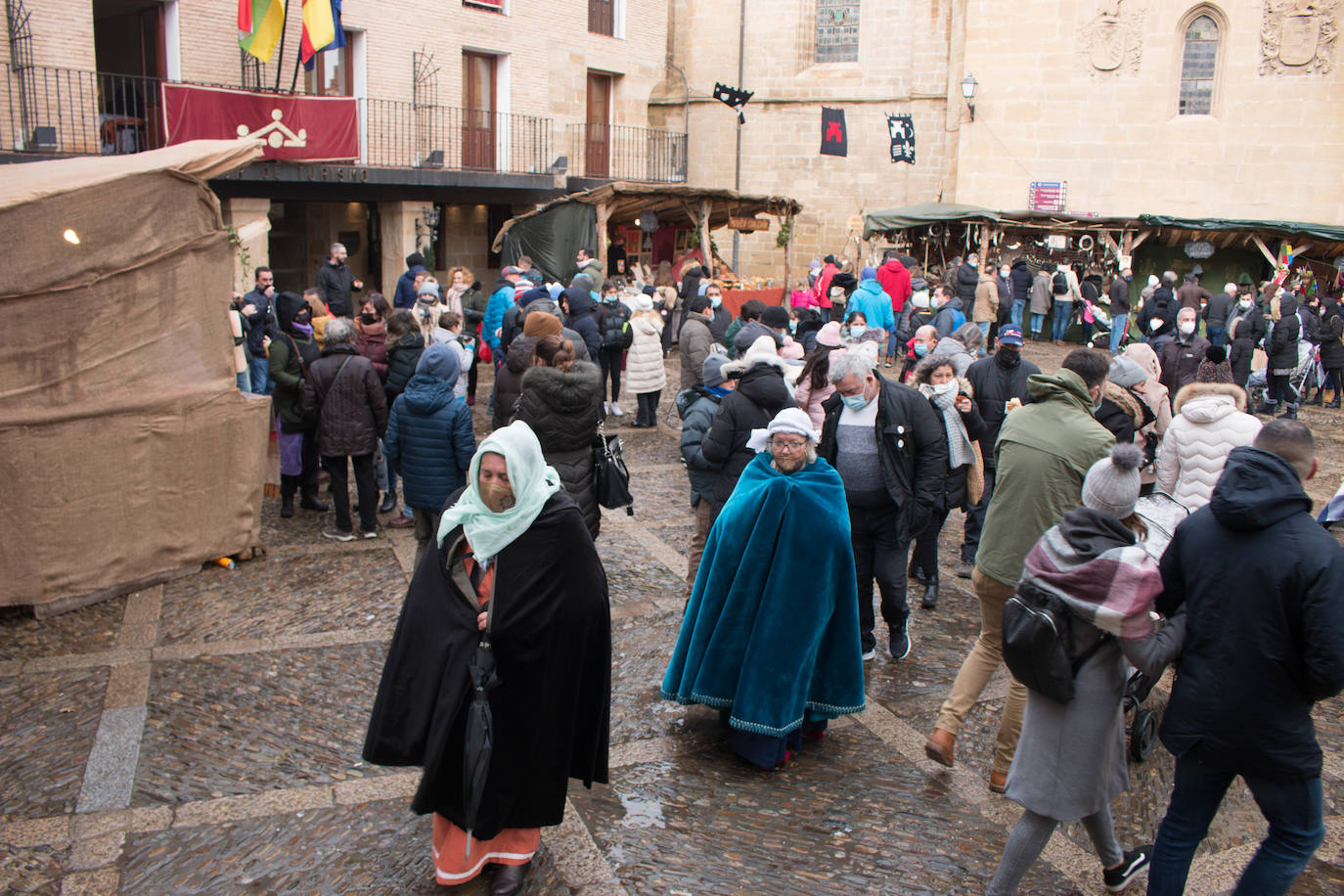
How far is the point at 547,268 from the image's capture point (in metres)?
20.0

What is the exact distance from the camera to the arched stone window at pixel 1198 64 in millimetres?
23547

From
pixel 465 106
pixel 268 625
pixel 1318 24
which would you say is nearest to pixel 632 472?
pixel 268 625

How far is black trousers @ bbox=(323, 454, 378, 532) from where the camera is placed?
26.8 feet

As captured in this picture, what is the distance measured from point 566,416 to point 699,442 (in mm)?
808

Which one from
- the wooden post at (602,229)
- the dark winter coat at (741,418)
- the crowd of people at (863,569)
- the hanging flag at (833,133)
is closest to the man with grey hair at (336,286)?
the wooden post at (602,229)

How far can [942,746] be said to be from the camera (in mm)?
4844

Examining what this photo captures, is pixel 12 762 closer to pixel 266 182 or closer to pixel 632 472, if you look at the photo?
pixel 632 472

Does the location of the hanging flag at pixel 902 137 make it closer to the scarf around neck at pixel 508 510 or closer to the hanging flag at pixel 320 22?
the hanging flag at pixel 320 22

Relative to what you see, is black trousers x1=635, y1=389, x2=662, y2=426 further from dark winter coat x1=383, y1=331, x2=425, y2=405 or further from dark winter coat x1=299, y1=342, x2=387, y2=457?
dark winter coat x1=299, y1=342, x2=387, y2=457

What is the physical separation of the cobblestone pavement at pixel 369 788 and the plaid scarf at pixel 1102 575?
123cm

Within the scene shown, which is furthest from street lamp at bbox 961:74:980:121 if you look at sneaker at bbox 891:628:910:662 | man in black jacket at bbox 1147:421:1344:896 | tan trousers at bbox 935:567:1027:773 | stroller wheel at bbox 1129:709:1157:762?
man in black jacket at bbox 1147:421:1344:896

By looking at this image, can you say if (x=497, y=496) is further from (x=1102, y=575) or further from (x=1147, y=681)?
(x=1147, y=681)

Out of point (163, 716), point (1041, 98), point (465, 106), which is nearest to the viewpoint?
point (163, 716)

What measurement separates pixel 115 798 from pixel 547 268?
16.1 metres
